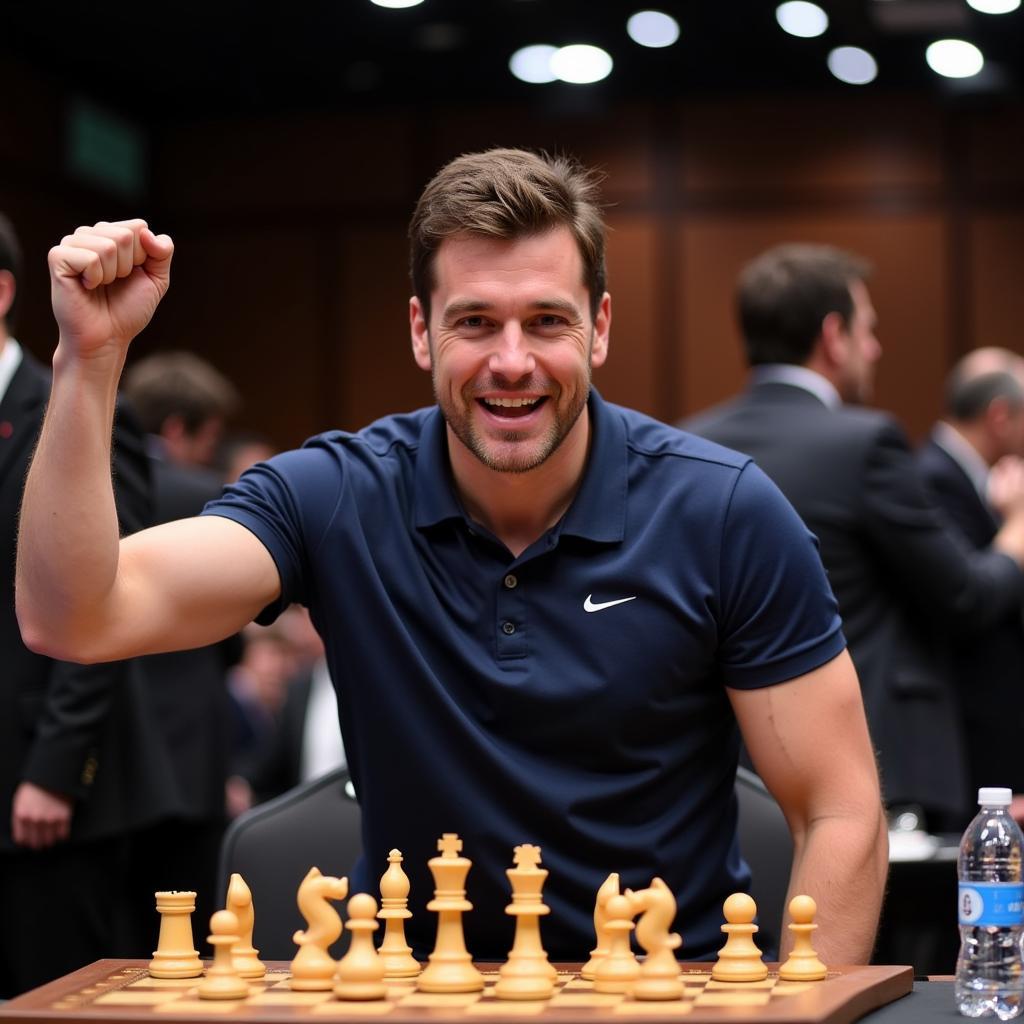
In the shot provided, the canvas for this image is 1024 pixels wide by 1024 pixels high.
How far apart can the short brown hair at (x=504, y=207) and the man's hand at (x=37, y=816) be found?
1317 millimetres

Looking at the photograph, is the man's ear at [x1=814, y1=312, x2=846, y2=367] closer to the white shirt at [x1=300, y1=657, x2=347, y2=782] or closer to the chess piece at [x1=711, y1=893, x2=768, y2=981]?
the chess piece at [x1=711, y1=893, x2=768, y2=981]

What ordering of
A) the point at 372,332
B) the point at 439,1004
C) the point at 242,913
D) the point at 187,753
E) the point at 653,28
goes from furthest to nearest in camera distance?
1. the point at 372,332
2. the point at 653,28
3. the point at 187,753
4. the point at 242,913
5. the point at 439,1004

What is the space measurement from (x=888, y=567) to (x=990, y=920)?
1870 mm

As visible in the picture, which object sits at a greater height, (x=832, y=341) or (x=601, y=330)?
(x=832, y=341)

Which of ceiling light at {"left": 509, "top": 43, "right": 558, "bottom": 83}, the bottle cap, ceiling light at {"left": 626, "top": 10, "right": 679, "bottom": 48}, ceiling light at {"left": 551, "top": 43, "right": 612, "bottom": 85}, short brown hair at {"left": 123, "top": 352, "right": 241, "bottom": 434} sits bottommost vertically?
the bottle cap

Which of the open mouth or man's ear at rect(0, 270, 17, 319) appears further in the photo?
man's ear at rect(0, 270, 17, 319)

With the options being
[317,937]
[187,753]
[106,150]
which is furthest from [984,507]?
[106,150]

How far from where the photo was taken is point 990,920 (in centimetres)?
153

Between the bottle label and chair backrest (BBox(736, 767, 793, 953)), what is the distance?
616 mm

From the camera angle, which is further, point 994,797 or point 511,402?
point 511,402

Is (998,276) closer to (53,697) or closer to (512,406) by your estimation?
(53,697)

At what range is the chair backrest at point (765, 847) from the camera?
2174 mm

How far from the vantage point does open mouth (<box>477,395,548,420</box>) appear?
2039 millimetres

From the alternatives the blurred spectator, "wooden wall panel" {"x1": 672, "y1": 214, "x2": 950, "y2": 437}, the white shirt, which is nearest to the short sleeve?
the white shirt
